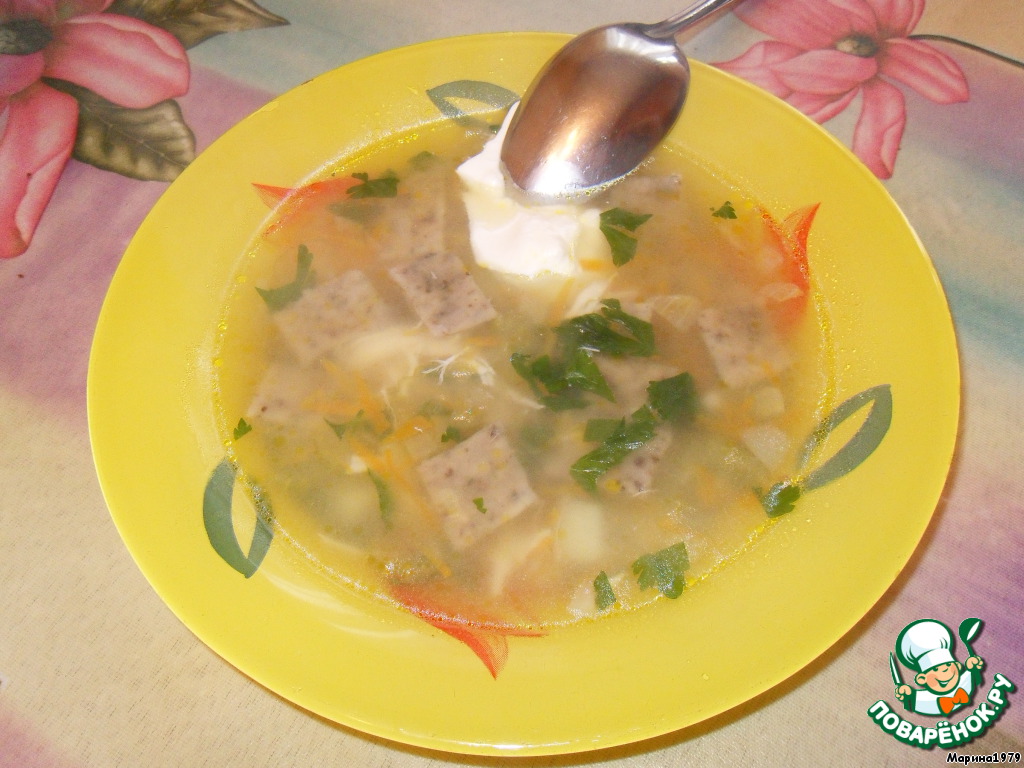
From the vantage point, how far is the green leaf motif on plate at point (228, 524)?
1.38 metres

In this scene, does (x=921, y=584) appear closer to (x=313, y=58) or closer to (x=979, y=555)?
(x=979, y=555)

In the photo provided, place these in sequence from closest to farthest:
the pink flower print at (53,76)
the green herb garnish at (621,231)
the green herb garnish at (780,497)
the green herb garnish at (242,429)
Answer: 1. the green herb garnish at (780,497)
2. the green herb garnish at (242,429)
3. the green herb garnish at (621,231)
4. the pink flower print at (53,76)

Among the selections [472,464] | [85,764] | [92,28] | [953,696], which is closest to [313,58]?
[92,28]

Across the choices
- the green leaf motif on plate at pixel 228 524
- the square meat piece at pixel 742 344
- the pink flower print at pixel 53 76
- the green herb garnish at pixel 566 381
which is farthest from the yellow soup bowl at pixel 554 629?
the pink flower print at pixel 53 76

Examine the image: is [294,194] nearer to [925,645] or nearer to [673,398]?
[673,398]

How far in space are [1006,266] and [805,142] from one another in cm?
66

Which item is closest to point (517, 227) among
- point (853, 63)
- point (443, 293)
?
point (443, 293)

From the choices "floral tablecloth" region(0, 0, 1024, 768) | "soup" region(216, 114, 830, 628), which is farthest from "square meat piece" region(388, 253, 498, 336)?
"floral tablecloth" region(0, 0, 1024, 768)

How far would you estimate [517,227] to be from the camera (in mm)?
1935

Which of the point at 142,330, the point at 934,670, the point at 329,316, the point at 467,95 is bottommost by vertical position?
the point at 934,670

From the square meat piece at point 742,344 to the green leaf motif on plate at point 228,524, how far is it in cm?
111

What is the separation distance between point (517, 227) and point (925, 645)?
4.47ft

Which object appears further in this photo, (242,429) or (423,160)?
(423,160)

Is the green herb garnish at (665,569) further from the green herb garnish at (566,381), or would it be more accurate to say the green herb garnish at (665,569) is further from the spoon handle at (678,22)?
the spoon handle at (678,22)
